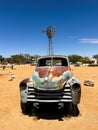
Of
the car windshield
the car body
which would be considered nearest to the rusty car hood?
the car body

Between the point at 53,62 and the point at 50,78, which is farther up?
the point at 53,62

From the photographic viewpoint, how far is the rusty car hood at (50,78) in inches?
265

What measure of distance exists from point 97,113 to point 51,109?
1.72 meters

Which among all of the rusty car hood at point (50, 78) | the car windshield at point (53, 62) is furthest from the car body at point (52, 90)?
the car windshield at point (53, 62)

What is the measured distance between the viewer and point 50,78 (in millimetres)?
6844

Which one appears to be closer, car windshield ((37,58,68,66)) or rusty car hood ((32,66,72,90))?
rusty car hood ((32,66,72,90))

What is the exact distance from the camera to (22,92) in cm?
701

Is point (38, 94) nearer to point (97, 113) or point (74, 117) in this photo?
point (74, 117)

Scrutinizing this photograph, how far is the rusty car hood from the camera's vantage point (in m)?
6.73

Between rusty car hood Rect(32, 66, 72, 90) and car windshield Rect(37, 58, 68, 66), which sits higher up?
car windshield Rect(37, 58, 68, 66)

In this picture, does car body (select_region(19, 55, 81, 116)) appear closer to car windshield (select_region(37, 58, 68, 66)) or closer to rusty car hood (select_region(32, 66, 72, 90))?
rusty car hood (select_region(32, 66, 72, 90))

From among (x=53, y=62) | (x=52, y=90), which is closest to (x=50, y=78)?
(x=52, y=90)

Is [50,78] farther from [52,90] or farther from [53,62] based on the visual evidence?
[53,62]

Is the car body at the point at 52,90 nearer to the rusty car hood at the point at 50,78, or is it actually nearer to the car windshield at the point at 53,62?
the rusty car hood at the point at 50,78
